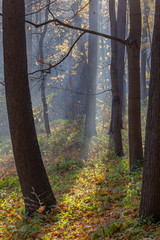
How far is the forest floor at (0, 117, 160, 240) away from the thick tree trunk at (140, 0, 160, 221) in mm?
336

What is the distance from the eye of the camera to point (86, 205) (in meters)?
6.53

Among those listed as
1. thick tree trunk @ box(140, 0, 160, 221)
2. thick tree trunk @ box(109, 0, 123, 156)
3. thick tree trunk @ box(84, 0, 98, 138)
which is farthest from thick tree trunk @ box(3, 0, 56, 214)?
thick tree trunk @ box(84, 0, 98, 138)

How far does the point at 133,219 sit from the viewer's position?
4875 mm

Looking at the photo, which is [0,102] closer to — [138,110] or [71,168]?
[71,168]

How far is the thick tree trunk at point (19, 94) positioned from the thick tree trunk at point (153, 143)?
8.52 feet

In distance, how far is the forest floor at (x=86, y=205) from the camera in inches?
190

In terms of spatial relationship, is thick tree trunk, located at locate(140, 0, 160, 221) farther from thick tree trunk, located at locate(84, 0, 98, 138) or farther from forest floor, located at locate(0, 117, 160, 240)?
thick tree trunk, located at locate(84, 0, 98, 138)

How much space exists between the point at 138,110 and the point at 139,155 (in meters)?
1.41

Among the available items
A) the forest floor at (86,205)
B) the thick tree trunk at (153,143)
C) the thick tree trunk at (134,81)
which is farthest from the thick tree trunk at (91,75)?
the thick tree trunk at (153,143)

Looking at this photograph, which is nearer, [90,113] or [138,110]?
[138,110]

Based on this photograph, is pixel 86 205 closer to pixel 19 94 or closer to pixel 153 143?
pixel 153 143

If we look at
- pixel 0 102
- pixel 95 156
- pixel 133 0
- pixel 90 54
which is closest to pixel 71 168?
pixel 95 156

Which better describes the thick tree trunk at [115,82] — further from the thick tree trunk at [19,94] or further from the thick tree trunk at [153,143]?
the thick tree trunk at [153,143]

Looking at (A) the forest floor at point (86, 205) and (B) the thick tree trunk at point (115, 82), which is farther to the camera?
(B) the thick tree trunk at point (115, 82)
